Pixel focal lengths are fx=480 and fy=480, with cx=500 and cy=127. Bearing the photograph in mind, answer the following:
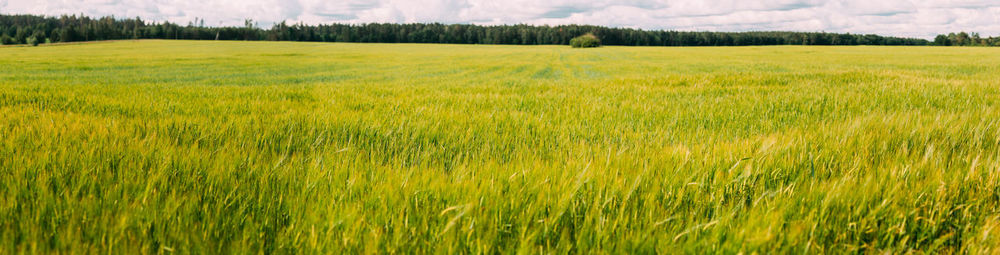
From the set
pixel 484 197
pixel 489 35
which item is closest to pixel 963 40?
pixel 489 35

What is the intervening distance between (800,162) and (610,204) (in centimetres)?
Answer: 125

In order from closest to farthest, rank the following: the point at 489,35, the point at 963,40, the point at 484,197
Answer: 1. the point at 484,197
2. the point at 963,40
3. the point at 489,35

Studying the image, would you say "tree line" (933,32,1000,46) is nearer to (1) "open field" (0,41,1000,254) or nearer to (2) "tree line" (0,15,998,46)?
(2) "tree line" (0,15,998,46)

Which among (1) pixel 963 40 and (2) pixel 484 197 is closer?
(2) pixel 484 197

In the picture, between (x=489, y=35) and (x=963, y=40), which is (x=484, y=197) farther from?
(x=963, y=40)

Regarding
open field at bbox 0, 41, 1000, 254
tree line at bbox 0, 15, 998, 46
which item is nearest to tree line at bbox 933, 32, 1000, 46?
tree line at bbox 0, 15, 998, 46

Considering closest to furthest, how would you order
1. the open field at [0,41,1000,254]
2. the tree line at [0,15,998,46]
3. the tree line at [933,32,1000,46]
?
the open field at [0,41,1000,254]
the tree line at [933,32,1000,46]
the tree line at [0,15,998,46]

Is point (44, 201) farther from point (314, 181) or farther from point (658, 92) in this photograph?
point (658, 92)

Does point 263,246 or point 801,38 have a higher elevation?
point 801,38

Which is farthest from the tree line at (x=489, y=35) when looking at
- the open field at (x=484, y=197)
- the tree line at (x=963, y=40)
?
the open field at (x=484, y=197)

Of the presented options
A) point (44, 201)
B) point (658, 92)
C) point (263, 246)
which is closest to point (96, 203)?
point (44, 201)

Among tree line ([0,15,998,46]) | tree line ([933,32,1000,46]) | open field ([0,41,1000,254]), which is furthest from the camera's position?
tree line ([0,15,998,46])

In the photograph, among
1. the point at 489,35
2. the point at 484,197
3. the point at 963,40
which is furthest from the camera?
the point at 489,35

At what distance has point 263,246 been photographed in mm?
1397
